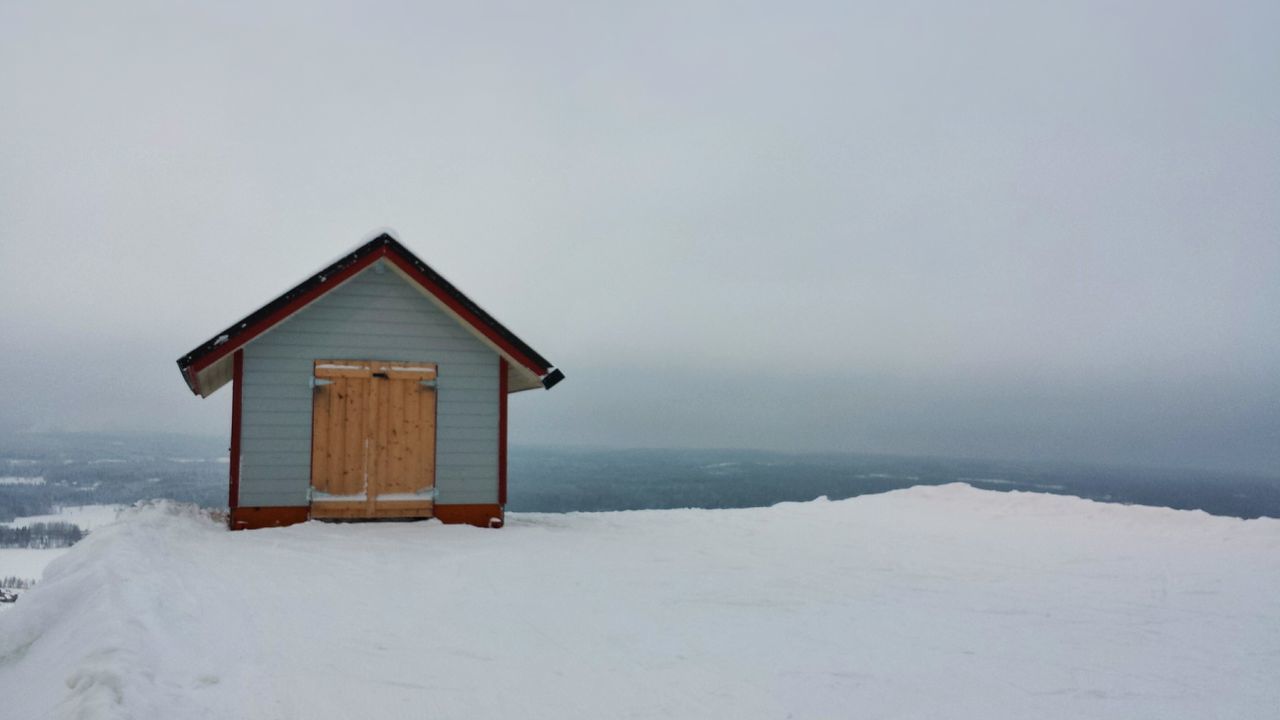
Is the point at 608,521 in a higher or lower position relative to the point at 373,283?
lower

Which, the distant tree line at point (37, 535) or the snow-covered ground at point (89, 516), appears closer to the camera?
the snow-covered ground at point (89, 516)

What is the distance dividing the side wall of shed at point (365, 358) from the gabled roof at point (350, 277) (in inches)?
12.6

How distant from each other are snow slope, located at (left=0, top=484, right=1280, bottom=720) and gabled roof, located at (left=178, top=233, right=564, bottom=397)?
7.93ft

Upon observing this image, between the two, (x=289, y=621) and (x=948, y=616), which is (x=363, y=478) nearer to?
(x=289, y=621)

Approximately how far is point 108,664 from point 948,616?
264 inches

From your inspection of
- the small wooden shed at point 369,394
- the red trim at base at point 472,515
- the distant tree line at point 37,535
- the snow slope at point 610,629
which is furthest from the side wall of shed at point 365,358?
the distant tree line at point 37,535

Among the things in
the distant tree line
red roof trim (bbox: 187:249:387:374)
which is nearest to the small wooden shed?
red roof trim (bbox: 187:249:387:374)

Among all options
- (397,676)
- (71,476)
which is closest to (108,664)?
(397,676)

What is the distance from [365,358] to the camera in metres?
11.8

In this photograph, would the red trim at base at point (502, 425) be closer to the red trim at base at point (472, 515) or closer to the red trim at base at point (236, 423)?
the red trim at base at point (472, 515)

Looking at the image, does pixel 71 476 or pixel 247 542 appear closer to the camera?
pixel 247 542

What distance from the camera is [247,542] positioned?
31.4 feet

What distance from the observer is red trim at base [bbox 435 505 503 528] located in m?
11.9

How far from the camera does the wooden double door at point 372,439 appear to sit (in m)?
11.4
